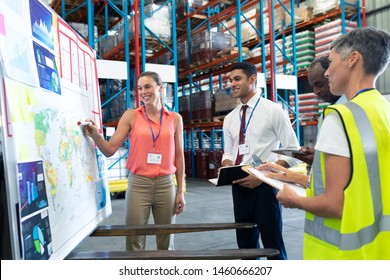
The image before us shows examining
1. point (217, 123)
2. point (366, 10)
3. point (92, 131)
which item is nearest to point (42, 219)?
point (92, 131)

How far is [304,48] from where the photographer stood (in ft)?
34.7

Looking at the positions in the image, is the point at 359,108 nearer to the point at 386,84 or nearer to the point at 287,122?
the point at 287,122

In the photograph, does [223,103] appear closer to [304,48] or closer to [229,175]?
[304,48]

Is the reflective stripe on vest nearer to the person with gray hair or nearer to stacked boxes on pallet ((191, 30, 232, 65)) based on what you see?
the person with gray hair

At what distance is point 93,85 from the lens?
93.9 inches

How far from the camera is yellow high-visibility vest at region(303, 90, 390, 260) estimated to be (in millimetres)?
1276

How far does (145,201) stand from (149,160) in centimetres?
30

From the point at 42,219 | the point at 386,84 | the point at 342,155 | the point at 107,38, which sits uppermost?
the point at 107,38

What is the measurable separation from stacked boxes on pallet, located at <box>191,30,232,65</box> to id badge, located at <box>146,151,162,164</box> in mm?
7594

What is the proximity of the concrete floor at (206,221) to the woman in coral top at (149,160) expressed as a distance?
1.64m

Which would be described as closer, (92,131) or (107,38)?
(92,131)

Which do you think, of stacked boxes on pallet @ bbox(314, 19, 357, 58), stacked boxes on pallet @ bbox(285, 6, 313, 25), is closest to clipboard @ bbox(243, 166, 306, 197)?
stacked boxes on pallet @ bbox(314, 19, 357, 58)
